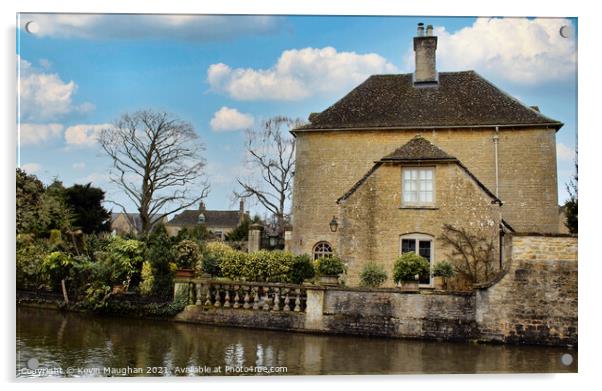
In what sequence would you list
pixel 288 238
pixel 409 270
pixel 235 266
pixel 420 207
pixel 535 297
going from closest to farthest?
pixel 535 297 < pixel 409 270 < pixel 235 266 < pixel 420 207 < pixel 288 238

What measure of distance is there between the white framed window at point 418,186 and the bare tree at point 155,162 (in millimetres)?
4781

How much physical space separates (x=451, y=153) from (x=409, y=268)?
6.31 m

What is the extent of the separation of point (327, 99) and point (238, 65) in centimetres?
376

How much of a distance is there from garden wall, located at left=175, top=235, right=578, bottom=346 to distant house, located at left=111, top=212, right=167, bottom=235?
5.78 meters

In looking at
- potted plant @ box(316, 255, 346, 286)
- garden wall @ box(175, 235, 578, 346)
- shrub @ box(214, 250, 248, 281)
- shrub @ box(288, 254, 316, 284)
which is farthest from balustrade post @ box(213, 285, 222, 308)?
potted plant @ box(316, 255, 346, 286)

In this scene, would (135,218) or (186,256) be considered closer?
(186,256)

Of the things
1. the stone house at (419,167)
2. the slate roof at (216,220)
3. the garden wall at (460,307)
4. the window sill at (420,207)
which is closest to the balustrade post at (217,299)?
the garden wall at (460,307)

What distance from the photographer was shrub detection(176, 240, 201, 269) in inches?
531

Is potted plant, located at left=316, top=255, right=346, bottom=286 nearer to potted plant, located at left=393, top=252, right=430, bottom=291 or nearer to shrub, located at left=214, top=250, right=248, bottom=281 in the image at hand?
potted plant, located at left=393, top=252, right=430, bottom=291

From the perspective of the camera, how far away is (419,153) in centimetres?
1390

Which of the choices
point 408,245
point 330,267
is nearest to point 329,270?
point 330,267

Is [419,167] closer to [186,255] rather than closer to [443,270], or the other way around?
[443,270]
